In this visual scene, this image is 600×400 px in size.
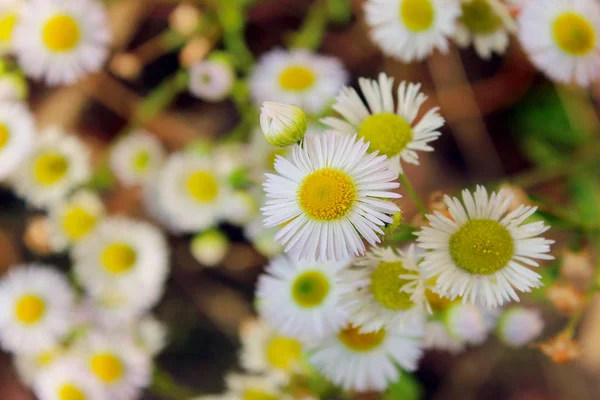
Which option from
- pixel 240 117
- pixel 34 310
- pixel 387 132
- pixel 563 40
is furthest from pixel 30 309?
pixel 563 40

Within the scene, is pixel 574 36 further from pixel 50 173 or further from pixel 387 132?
pixel 50 173

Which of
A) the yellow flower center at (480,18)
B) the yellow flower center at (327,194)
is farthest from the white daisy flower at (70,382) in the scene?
the yellow flower center at (480,18)

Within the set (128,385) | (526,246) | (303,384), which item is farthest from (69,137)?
(526,246)

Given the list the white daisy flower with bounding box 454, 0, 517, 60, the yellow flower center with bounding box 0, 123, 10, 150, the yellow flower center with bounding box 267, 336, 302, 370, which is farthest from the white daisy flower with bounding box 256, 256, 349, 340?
the yellow flower center with bounding box 0, 123, 10, 150

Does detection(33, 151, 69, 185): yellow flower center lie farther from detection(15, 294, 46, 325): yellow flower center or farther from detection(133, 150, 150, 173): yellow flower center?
detection(15, 294, 46, 325): yellow flower center

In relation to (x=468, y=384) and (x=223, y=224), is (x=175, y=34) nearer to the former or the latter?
(x=223, y=224)

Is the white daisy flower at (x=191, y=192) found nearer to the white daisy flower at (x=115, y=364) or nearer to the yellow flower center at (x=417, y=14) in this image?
the white daisy flower at (x=115, y=364)
